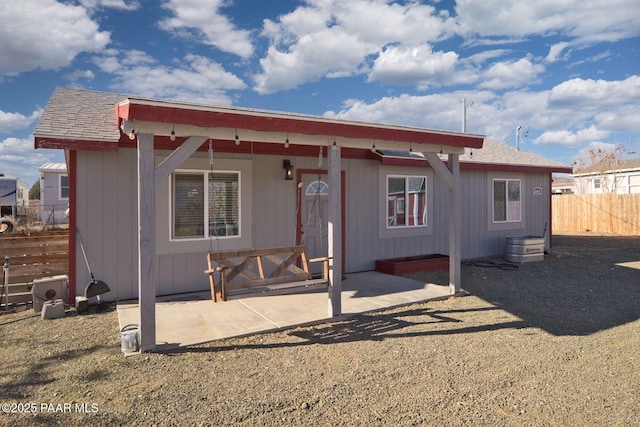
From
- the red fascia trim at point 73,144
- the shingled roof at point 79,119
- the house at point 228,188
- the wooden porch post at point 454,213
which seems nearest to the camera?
the house at point 228,188

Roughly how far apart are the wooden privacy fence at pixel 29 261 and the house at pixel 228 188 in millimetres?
629

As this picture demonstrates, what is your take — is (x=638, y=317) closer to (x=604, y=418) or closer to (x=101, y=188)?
(x=604, y=418)

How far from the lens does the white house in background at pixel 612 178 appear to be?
26234 millimetres

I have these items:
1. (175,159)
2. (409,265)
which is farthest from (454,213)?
(175,159)

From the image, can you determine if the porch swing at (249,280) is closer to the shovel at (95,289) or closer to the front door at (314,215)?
the shovel at (95,289)

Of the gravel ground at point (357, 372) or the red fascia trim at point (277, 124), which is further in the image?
the red fascia trim at point (277, 124)

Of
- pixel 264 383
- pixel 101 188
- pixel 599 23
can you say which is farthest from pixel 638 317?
pixel 599 23

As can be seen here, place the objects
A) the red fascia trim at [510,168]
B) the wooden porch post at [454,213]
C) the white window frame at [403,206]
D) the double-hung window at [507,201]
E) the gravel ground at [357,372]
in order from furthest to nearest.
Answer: the double-hung window at [507,201] → the red fascia trim at [510,168] → the white window frame at [403,206] → the wooden porch post at [454,213] → the gravel ground at [357,372]

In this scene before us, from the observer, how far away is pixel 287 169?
280 inches

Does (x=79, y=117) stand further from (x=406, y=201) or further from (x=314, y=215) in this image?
(x=406, y=201)

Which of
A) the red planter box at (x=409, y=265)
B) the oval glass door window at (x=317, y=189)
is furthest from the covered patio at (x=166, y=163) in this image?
the red planter box at (x=409, y=265)

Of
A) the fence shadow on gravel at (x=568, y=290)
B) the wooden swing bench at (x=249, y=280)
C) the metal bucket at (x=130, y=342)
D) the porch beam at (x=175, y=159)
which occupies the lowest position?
the fence shadow on gravel at (x=568, y=290)

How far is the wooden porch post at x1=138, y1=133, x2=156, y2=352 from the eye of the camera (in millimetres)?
3803

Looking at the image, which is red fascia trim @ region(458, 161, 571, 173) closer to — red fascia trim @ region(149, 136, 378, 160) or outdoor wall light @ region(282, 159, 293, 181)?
red fascia trim @ region(149, 136, 378, 160)
